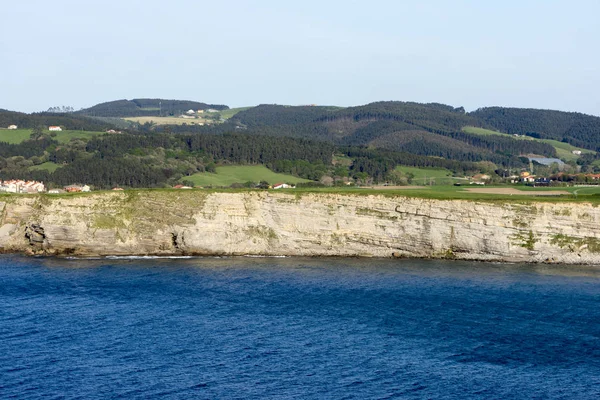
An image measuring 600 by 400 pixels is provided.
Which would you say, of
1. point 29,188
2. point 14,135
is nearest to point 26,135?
point 14,135

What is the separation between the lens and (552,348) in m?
36.2

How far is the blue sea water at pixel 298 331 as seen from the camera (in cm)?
3056

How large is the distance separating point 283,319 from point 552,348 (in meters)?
14.2

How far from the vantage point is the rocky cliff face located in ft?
200

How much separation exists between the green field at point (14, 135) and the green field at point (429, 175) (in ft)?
215

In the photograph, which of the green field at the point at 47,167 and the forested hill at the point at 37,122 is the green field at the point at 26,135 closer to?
the forested hill at the point at 37,122

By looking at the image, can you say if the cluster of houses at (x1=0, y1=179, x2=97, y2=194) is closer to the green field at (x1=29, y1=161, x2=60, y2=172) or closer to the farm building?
the farm building

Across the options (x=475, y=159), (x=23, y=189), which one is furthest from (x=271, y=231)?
(x=475, y=159)

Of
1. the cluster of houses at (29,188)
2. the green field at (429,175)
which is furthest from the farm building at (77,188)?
the green field at (429,175)

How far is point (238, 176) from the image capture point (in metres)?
109

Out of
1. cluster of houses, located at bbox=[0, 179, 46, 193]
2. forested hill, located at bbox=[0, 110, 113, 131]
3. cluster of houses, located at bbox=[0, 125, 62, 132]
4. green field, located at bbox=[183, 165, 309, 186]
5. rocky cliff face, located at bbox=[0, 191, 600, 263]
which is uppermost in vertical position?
forested hill, located at bbox=[0, 110, 113, 131]

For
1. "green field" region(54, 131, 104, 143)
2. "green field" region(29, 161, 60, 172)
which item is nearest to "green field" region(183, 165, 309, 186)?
"green field" region(29, 161, 60, 172)

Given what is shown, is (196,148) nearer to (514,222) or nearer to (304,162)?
(304,162)

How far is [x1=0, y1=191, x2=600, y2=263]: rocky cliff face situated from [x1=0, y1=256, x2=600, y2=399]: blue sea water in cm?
429
